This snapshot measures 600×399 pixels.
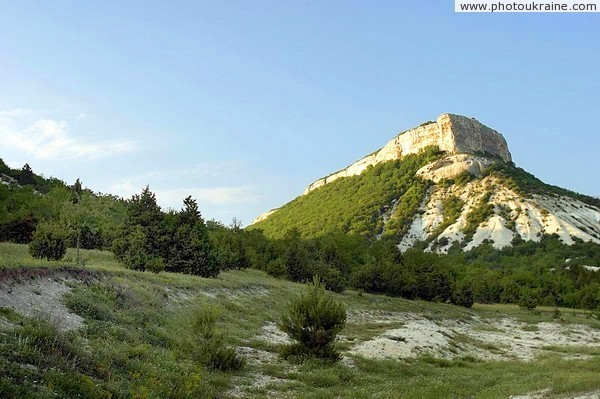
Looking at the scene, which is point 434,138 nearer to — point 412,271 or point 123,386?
point 412,271

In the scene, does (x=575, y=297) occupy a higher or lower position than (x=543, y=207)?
lower

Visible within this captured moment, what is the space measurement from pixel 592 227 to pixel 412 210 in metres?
49.4

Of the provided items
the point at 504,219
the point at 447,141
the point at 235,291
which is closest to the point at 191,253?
the point at 235,291

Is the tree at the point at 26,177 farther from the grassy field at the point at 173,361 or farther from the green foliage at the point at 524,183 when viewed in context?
the green foliage at the point at 524,183

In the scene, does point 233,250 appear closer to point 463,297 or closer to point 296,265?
point 296,265

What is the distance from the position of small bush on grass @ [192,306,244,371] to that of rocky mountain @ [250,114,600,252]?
112 m

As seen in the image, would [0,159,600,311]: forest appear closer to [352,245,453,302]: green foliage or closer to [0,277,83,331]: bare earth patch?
[352,245,453,302]: green foliage

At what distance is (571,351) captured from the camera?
42.5 m

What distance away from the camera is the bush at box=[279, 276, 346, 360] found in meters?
26.2

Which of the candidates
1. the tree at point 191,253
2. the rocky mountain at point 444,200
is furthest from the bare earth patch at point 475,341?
the rocky mountain at point 444,200

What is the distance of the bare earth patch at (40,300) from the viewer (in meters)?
17.4

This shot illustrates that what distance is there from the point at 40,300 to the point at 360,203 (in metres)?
135

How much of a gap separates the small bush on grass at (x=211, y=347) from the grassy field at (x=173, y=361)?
0.49 meters

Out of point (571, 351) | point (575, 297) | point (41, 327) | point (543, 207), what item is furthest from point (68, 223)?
point (543, 207)
